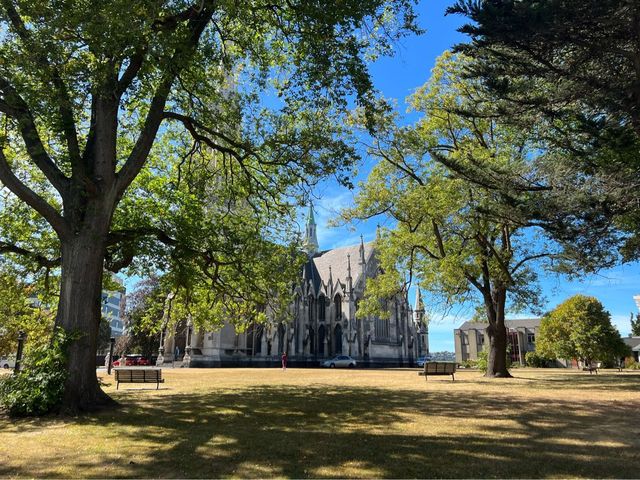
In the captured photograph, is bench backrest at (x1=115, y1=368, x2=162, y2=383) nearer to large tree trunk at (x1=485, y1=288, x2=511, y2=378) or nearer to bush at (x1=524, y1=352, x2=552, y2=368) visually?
large tree trunk at (x1=485, y1=288, x2=511, y2=378)

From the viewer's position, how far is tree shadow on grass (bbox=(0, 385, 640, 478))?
5438 mm

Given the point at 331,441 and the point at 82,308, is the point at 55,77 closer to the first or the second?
the point at 82,308

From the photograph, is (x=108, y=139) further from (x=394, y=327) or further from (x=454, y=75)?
(x=394, y=327)

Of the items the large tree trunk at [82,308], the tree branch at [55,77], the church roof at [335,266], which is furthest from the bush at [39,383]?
the church roof at [335,266]

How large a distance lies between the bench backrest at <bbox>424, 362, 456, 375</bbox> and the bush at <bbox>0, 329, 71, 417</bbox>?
15824 mm

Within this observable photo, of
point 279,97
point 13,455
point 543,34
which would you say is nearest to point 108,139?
point 279,97

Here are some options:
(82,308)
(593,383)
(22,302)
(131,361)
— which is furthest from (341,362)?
(82,308)

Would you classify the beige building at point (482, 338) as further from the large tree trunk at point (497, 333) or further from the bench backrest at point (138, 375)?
the bench backrest at point (138, 375)

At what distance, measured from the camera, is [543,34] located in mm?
10188

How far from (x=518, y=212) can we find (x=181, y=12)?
11539mm

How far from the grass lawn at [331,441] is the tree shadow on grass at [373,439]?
2 centimetres

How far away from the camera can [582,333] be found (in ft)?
146

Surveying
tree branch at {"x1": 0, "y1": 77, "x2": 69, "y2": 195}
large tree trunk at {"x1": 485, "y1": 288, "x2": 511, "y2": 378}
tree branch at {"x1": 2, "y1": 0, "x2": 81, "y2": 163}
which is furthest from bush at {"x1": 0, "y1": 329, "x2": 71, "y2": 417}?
large tree trunk at {"x1": 485, "y1": 288, "x2": 511, "y2": 378}

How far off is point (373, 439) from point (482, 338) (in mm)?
99213
